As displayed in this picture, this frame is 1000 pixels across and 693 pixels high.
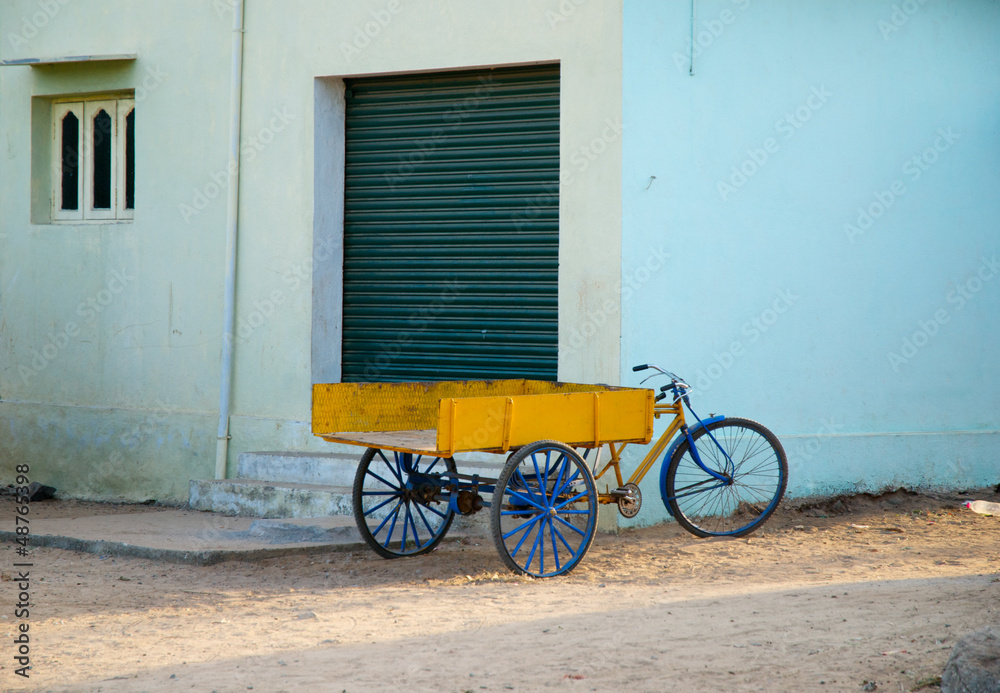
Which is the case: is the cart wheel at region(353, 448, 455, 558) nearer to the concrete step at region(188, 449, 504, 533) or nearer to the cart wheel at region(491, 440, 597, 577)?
the cart wheel at region(491, 440, 597, 577)

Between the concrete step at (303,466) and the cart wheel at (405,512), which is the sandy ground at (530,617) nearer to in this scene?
the cart wheel at (405,512)

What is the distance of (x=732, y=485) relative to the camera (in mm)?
8133

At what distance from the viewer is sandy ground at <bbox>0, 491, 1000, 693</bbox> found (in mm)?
4332

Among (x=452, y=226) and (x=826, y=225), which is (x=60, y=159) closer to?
(x=452, y=226)

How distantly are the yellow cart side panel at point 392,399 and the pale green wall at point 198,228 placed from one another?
1051mm

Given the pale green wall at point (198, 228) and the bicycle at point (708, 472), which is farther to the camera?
the pale green wall at point (198, 228)

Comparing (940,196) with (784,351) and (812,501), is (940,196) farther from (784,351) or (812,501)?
(812,501)

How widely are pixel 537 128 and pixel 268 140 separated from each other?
2552 millimetres

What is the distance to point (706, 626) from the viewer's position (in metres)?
4.95

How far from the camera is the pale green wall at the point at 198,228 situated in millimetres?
8094

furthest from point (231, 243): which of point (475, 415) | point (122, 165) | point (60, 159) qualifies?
point (475, 415)

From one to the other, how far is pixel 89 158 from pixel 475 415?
657 cm

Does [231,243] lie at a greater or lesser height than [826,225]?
lesser

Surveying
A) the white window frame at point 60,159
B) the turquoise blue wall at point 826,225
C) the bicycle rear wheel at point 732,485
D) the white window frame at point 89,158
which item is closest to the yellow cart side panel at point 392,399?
the turquoise blue wall at point 826,225
